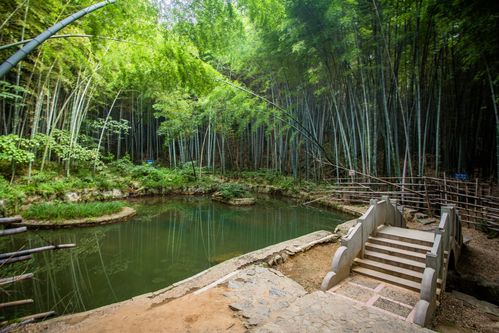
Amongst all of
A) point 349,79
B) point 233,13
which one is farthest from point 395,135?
point 233,13

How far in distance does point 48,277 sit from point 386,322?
5.15 meters

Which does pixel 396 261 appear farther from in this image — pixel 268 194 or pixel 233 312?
pixel 268 194

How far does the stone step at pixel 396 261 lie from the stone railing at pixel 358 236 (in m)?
0.16

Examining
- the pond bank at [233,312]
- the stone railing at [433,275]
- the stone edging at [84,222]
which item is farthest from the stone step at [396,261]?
the stone edging at [84,222]

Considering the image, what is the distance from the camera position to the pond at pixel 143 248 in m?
3.70

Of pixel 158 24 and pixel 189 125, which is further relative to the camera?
pixel 189 125

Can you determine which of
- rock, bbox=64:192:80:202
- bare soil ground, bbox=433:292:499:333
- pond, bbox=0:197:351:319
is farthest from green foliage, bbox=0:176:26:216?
bare soil ground, bbox=433:292:499:333

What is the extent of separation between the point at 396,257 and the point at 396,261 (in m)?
0.13

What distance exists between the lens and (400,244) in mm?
4082

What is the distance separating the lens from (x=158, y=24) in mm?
3766

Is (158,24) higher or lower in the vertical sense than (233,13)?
lower

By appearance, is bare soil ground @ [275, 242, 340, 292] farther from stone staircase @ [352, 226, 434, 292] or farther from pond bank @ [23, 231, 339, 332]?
stone staircase @ [352, 226, 434, 292]

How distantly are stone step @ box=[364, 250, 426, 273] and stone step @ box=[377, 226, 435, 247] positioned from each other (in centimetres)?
40

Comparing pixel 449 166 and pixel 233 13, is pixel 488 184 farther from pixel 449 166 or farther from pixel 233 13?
pixel 233 13
